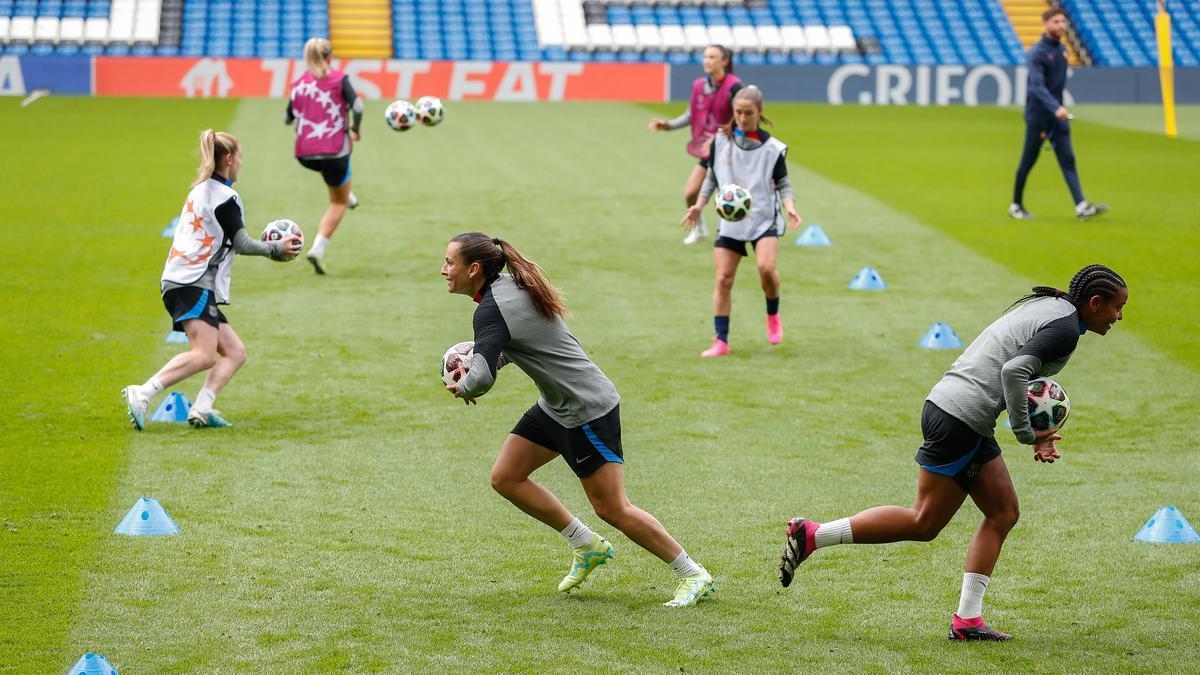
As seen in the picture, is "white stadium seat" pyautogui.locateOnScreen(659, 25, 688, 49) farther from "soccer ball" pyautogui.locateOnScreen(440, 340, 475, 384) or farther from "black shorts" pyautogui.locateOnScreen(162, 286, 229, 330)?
"soccer ball" pyautogui.locateOnScreen(440, 340, 475, 384)

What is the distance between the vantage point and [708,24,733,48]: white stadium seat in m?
44.1

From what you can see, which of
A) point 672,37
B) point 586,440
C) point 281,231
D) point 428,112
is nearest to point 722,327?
point 281,231

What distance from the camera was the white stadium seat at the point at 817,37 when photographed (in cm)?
4381

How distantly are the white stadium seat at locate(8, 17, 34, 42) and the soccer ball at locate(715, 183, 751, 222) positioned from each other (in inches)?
1322

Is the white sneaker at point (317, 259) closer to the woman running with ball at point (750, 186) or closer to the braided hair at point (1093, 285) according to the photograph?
the woman running with ball at point (750, 186)

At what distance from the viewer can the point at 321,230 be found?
15484 mm

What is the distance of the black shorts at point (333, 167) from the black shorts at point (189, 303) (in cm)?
587

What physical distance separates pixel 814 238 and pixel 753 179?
19.9 feet

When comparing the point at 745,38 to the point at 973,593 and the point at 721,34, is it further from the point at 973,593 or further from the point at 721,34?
the point at 973,593

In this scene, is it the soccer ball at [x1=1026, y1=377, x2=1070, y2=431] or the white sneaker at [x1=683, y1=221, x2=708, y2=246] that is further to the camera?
the white sneaker at [x1=683, y1=221, x2=708, y2=246]

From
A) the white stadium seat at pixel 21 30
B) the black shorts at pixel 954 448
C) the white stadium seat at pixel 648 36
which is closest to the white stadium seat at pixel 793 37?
the white stadium seat at pixel 648 36

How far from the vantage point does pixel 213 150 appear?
921 cm

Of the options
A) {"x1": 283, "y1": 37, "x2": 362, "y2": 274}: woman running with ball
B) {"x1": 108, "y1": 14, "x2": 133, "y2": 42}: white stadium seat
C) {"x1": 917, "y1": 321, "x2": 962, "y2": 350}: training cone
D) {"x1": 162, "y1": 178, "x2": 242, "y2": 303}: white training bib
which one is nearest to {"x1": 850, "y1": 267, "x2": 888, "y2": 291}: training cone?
{"x1": 917, "y1": 321, "x2": 962, "y2": 350}: training cone

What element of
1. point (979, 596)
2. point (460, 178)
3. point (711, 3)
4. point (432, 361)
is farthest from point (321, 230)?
point (711, 3)
